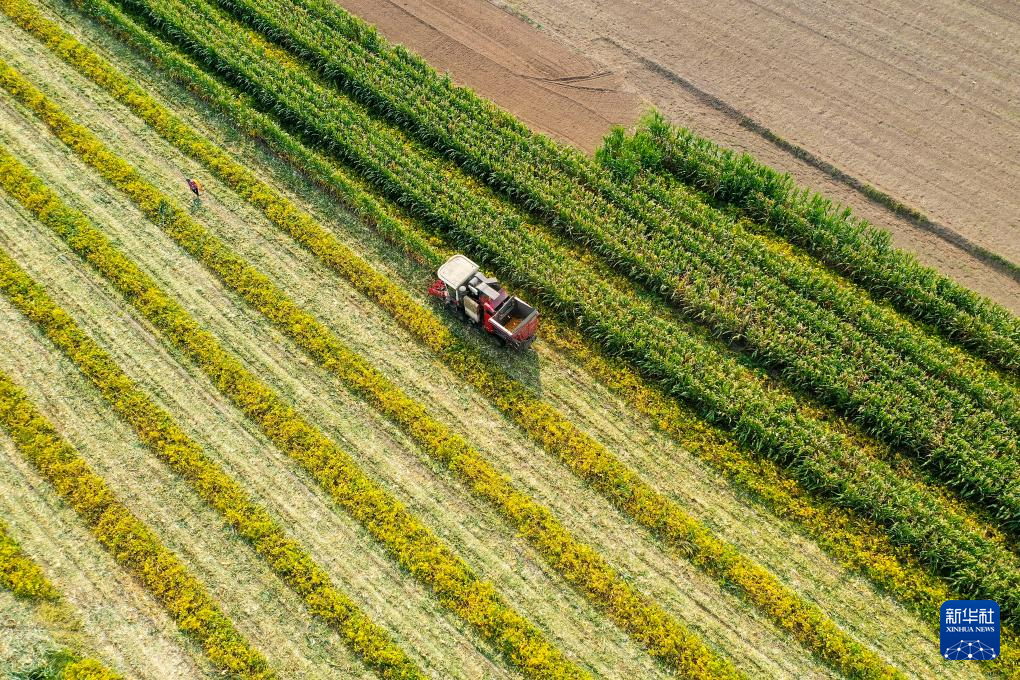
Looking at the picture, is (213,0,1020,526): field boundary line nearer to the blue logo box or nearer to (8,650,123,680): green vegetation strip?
the blue logo box

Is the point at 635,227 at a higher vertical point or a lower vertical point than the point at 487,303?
higher

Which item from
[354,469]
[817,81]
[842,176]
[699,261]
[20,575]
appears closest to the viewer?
[20,575]

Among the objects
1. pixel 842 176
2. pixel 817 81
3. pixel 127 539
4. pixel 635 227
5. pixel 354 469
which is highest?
pixel 817 81

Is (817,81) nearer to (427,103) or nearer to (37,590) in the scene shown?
(427,103)

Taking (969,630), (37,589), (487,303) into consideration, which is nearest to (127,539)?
(37,589)

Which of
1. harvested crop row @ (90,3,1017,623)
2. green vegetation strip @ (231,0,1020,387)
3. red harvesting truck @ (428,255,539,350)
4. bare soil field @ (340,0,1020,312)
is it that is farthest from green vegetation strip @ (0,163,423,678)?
bare soil field @ (340,0,1020,312)

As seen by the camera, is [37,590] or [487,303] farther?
[487,303]

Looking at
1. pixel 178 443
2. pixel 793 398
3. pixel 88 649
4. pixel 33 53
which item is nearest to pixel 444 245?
pixel 178 443

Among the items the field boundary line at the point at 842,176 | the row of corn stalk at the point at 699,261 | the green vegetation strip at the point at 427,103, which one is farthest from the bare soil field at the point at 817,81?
the row of corn stalk at the point at 699,261
